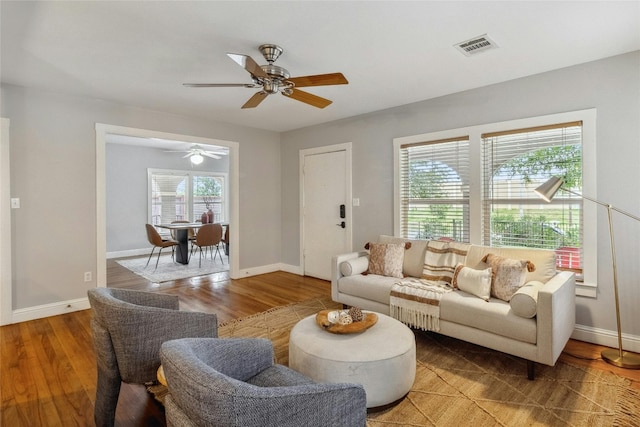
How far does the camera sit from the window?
7.98 metres

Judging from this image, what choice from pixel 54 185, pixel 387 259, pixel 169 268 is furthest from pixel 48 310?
pixel 387 259

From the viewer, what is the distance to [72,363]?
2539 millimetres

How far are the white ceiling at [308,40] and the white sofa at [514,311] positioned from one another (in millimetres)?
1752

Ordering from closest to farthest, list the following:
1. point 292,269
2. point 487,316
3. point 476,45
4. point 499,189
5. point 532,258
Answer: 1. point 487,316
2. point 476,45
3. point 532,258
4. point 499,189
5. point 292,269

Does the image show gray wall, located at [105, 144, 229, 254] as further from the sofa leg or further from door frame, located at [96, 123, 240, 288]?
the sofa leg

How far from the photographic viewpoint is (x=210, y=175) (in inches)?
352

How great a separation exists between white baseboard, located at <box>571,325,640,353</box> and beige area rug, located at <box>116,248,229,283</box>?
5.13m

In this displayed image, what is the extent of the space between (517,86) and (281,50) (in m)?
2.43

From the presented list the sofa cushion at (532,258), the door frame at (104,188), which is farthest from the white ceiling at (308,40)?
the sofa cushion at (532,258)

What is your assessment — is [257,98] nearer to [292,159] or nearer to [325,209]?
[325,209]

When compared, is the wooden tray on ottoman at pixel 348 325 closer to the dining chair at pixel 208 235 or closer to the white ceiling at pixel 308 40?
the white ceiling at pixel 308 40

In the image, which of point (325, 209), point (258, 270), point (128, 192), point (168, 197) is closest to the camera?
point (325, 209)

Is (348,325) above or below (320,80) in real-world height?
below

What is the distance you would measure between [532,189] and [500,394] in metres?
2.05
